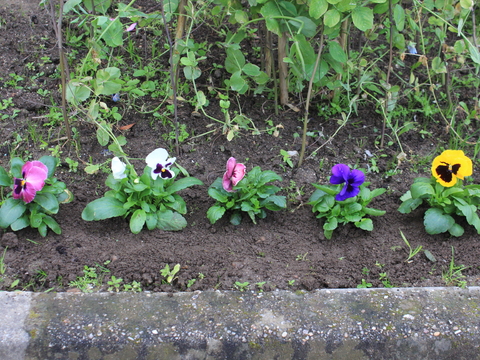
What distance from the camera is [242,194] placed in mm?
A: 2320

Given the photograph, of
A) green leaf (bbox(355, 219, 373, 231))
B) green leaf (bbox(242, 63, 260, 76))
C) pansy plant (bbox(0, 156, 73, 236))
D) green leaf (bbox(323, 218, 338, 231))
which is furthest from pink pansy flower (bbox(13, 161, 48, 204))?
green leaf (bbox(355, 219, 373, 231))

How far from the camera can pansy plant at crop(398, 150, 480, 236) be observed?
2.29 meters

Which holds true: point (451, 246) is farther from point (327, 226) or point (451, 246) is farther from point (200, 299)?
point (200, 299)

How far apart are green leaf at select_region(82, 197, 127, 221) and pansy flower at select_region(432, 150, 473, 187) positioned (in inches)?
55.5

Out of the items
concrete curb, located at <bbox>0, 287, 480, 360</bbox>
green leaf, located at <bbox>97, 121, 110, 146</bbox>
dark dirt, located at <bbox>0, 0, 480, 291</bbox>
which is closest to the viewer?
concrete curb, located at <bbox>0, 287, 480, 360</bbox>

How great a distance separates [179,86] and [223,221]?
0.95 m

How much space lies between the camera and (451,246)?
2322 millimetres

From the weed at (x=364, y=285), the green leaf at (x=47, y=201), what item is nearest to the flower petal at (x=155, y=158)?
the green leaf at (x=47, y=201)

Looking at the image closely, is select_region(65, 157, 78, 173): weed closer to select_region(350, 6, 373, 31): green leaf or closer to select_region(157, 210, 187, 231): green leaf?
select_region(157, 210, 187, 231): green leaf

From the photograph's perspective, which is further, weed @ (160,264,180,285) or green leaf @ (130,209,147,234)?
green leaf @ (130,209,147,234)

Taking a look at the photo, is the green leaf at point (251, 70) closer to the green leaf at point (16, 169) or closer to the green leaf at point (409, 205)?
the green leaf at point (409, 205)

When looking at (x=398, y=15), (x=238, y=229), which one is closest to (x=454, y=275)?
(x=238, y=229)

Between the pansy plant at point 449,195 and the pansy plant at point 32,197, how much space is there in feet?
5.27

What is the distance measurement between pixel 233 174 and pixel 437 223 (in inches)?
36.9
